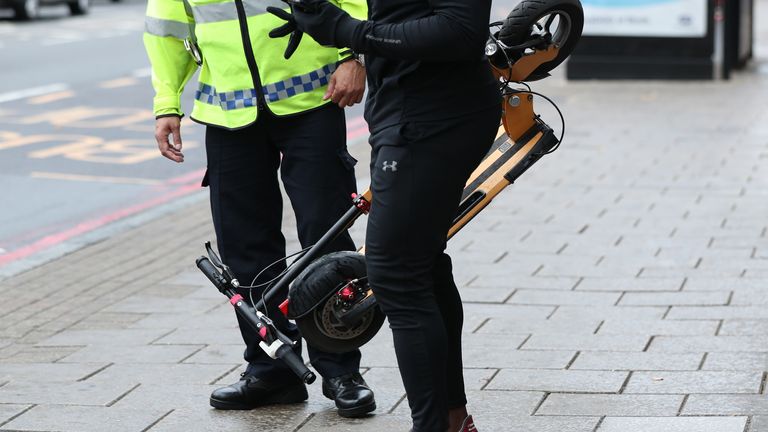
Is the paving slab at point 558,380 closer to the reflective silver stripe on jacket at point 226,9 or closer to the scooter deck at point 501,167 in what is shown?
the scooter deck at point 501,167

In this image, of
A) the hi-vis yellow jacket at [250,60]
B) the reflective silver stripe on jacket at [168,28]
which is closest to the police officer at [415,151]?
the hi-vis yellow jacket at [250,60]

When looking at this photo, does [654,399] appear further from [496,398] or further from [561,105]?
[561,105]

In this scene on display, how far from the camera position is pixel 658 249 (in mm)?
6797

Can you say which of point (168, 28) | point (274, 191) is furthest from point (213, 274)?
point (168, 28)

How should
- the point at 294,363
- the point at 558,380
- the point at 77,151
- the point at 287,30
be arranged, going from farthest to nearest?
the point at 77,151 < the point at 558,380 < the point at 294,363 < the point at 287,30

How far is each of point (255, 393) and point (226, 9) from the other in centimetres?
124

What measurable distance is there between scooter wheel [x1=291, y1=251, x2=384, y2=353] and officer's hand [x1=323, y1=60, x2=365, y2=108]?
49cm

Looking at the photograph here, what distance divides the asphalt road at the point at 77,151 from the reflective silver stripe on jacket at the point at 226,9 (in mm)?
3063

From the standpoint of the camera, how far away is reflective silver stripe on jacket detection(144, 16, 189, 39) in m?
4.45

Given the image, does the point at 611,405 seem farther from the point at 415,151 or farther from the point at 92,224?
the point at 92,224

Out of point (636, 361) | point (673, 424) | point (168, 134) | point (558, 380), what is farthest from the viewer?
point (636, 361)

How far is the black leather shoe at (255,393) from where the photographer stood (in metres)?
4.51

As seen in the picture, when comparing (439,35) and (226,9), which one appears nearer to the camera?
(439,35)

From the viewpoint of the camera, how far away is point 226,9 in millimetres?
4332
